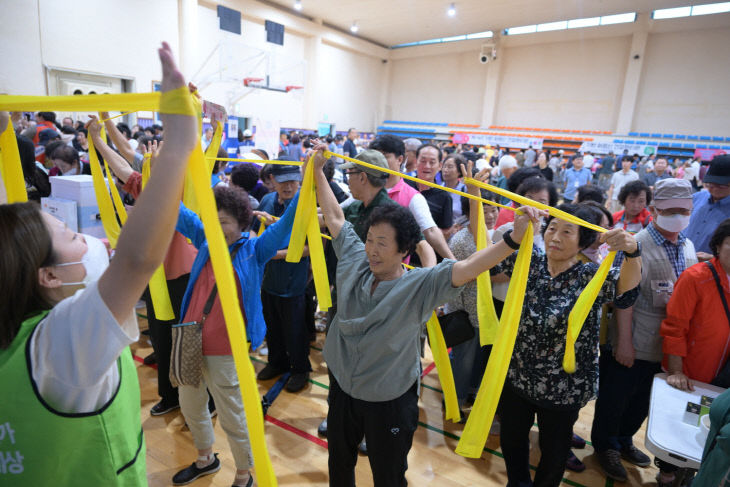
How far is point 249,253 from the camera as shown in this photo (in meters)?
2.07

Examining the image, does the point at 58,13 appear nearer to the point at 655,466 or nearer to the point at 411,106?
the point at 655,466

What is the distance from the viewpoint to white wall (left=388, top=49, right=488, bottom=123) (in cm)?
2030

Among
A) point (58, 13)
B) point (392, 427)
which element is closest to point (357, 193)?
point (392, 427)

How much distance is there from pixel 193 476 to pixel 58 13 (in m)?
12.8

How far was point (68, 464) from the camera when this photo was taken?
0.89 meters

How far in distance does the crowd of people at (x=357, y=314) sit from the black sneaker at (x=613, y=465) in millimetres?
12

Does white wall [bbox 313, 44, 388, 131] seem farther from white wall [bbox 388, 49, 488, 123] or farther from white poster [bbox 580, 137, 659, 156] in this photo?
white poster [bbox 580, 137, 659, 156]

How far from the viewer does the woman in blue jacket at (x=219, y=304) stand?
200cm

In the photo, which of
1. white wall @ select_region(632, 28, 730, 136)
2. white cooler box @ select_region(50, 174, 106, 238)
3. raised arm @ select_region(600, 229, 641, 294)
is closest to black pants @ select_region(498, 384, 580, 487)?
raised arm @ select_region(600, 229, 641, 294)

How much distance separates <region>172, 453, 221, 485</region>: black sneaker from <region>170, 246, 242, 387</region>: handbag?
0.63m

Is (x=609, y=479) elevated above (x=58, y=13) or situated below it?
below

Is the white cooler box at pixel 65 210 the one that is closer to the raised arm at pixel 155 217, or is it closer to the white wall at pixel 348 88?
the raised arm at pixel 155 217

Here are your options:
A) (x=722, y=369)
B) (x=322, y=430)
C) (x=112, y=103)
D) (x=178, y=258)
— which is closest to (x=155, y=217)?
(x=112, y=103)

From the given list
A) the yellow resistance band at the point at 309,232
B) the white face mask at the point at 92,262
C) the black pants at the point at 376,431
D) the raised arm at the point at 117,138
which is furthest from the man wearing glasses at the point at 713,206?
the raised arm at the point at 117,138
